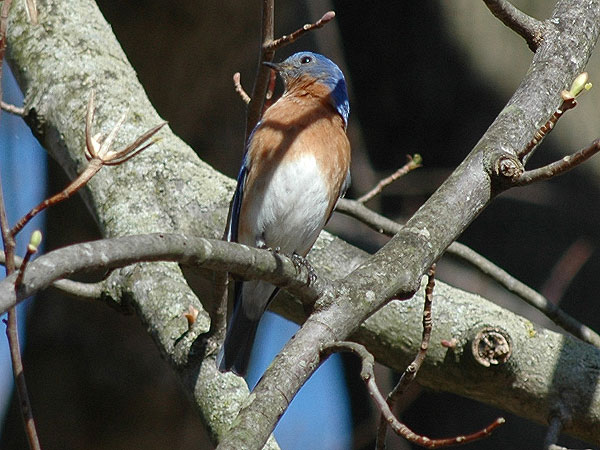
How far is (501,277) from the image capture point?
345 cm

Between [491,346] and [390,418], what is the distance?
1.47 m

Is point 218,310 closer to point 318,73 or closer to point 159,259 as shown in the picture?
point 159,259

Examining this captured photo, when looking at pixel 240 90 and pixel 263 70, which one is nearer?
pixel 263 70

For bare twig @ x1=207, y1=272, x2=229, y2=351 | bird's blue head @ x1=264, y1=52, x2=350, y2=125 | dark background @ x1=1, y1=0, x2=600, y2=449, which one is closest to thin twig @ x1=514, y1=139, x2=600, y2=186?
bare twig @ x1=207, y1=272, x2=229, y2=351

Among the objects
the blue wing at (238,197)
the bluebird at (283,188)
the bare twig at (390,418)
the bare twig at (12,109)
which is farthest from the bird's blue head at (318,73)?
the bare twig at (390,418)

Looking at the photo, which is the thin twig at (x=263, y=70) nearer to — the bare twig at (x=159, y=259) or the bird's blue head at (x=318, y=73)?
the bare twig at (x=159, y=259)

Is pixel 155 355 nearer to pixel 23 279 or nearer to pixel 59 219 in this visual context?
pixel 59 219

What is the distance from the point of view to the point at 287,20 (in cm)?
488

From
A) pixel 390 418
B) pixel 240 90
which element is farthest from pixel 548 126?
pixel 240 90

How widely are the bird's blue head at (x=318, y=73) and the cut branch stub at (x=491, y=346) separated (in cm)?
129

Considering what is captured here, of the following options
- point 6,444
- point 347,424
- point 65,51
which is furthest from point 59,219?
point 347,424

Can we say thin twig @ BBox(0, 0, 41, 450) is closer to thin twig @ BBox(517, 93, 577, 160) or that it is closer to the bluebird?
thin twig @ BBox(517, 93, 577, 160)

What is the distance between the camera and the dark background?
175 inches

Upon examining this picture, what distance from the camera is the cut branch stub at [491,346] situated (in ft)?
9.44
